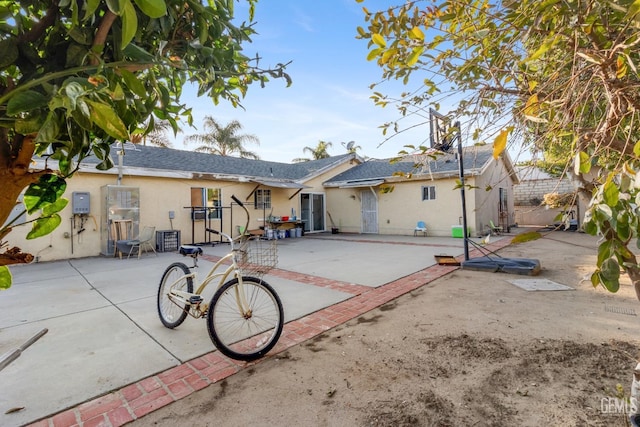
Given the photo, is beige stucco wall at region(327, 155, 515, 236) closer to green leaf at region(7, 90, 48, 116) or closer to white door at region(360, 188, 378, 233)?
white door at region(360, 188, 378, 233)

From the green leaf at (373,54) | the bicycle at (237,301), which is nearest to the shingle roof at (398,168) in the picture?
the bicycle at (237,301)

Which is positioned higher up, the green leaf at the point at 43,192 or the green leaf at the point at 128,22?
the green leaf at the point at 128,22

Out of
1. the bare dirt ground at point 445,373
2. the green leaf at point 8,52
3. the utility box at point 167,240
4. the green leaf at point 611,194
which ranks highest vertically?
the green leaf at point 8,52

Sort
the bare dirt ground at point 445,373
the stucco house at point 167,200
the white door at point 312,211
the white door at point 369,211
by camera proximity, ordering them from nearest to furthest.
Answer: the bare dirt ground at point 445,373, the stucco house at point 167,200, the white door at point 369,211, the white door at point 312,211

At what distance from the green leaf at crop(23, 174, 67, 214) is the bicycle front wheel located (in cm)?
173

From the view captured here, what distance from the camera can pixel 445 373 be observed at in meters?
2.62

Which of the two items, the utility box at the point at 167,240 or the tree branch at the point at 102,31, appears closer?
the tree branch at the point at 102,31

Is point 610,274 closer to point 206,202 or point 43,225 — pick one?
point 43,225

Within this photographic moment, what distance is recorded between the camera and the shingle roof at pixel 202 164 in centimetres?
1125

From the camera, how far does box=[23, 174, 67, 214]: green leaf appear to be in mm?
1258

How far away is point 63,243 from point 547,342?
11720mm

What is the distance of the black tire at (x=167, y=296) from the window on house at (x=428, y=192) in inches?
489

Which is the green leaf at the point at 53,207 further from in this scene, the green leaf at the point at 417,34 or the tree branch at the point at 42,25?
the green leaf at the point at 417,34

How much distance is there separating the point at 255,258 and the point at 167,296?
56.3 inches
